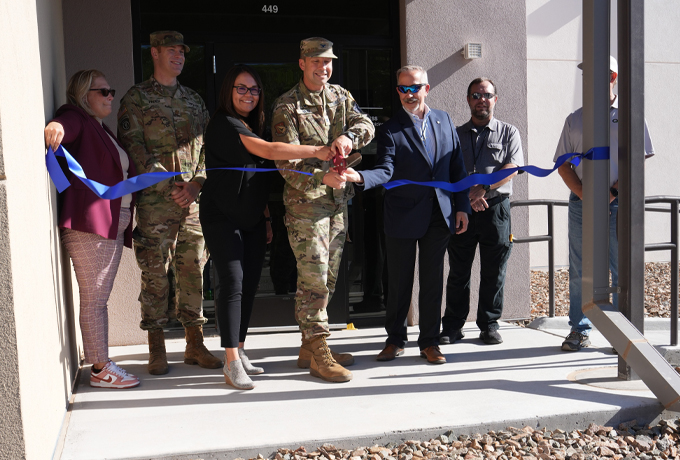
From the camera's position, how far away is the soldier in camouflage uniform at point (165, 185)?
4.12m

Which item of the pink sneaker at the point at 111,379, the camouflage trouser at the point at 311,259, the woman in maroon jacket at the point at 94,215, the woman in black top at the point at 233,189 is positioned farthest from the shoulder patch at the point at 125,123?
the pink sneaker at the point at 111,379

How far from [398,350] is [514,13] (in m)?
3.29

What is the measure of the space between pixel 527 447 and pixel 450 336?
202cm

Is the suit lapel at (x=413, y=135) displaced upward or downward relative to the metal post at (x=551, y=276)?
upward

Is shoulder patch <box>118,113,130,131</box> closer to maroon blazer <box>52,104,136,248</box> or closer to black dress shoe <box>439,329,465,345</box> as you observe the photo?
maroon blazer <box>52,104,136,248</box>

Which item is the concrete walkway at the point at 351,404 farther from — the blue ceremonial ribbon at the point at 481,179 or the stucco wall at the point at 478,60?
the stucco wall at the point at 478,60

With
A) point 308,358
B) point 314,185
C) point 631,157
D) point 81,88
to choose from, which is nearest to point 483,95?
point 631,157

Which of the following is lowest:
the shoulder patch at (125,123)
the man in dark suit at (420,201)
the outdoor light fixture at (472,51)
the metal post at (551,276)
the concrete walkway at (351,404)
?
the concrete walkway at (351,404)

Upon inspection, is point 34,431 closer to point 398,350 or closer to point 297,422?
point 297,422

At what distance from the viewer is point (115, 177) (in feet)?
12.6

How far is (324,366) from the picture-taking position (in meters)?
3.98

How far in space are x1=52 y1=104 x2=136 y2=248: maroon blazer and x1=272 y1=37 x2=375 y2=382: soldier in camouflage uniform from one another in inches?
39.4

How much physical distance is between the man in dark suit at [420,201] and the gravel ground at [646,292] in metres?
2.62

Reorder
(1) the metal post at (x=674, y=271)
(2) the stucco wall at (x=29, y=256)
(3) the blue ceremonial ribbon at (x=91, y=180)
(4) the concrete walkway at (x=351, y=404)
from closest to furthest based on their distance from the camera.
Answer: (2) the stucco wall at (x=29, y=256) < (4) the concrete walkway at (x=351, y=404) < (3) the blue ceremonial ribbon at (x=91, y=180) < (1) the metal post at (x=674, y=271)
